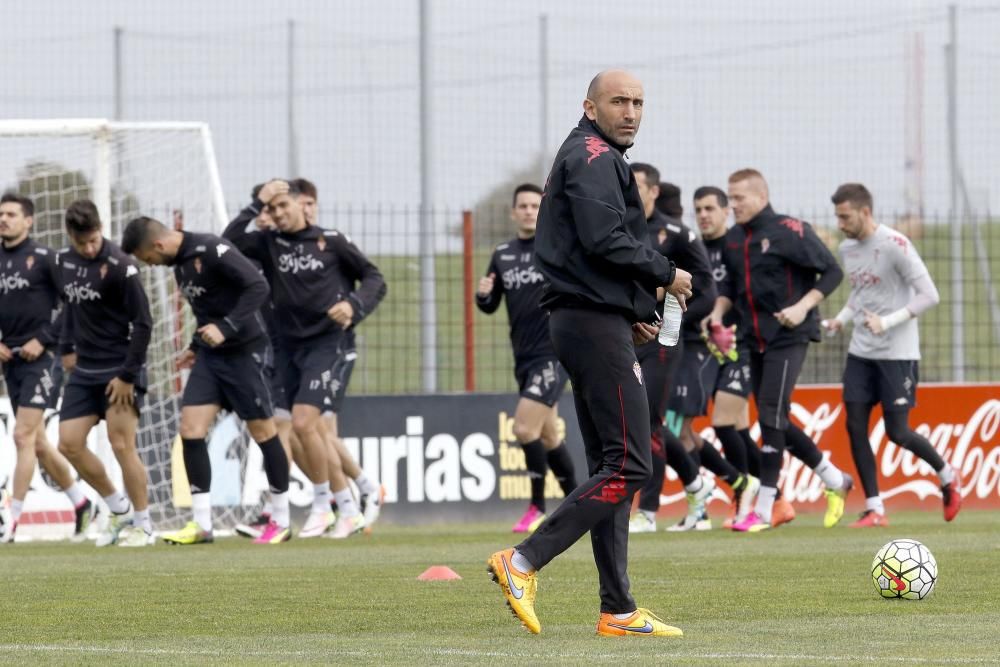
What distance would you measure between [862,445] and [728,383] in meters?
1.10

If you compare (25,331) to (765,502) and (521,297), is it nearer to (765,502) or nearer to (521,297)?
(521,297)

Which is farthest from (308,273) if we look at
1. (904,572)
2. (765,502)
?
(904,572)

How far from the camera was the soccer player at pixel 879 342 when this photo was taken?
13227mm

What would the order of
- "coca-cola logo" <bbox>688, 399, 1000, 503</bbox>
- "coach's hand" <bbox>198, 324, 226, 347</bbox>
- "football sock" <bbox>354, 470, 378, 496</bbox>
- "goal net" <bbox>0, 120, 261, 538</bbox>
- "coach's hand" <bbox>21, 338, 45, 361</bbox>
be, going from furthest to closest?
"coca-cola logo" <bbox>688, 399, 1000, 503</bbox>
"goal net" <bbox>0, 120, 261, 538</bbox>
"football sock" <bbox>354, 470, 378, 496</bbox>
"coach's hand" <bbox>21, 338, 45, 361</bbox>
"coach's hand" <bbox>198, 324, 226, 347</bbox>

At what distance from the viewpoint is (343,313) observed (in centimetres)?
1287

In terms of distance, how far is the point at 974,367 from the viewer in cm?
1730

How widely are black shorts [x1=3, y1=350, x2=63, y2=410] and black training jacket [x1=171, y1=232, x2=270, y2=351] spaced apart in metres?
1.49

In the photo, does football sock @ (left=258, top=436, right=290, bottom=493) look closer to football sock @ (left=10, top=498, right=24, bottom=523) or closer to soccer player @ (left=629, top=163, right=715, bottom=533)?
football sock @ (left=10, top=498, right=24, bottom=523)

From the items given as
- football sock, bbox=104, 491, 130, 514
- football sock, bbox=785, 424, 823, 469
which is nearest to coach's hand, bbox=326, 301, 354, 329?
football sock, bbox=104, 491, 130, 514

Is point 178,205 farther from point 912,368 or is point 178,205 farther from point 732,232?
point 912,368

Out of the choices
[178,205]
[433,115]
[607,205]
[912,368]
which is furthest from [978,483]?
[607,205]

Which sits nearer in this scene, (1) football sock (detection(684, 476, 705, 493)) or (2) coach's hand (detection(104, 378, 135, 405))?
(2) coach's hand (detection(104, 378, 135, 405))

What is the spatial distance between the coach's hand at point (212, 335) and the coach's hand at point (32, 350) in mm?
1745

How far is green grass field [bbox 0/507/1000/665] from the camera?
6.01m
